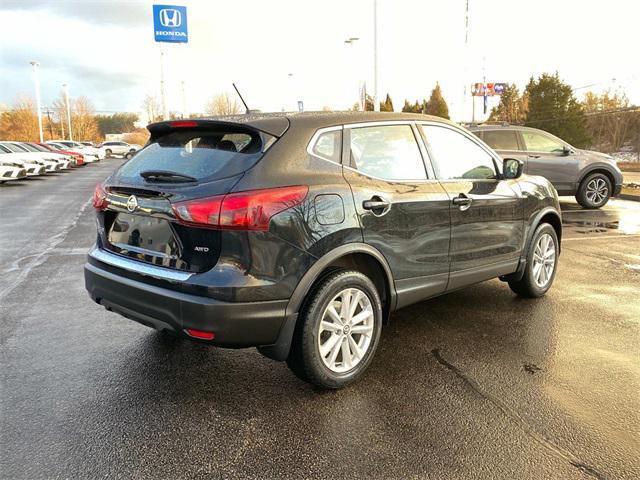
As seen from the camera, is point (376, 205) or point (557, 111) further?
point (557, 111)

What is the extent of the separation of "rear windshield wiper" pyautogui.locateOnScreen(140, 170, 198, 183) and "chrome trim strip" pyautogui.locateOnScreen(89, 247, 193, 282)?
1.73 ft

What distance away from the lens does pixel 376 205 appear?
3387 mm

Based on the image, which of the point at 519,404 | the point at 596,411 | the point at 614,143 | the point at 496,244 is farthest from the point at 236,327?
the point at 614,143

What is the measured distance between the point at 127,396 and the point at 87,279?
0.91m

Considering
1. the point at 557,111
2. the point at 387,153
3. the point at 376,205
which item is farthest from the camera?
the point at 557,111

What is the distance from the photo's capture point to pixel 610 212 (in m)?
11.9

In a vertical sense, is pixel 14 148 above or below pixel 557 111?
below

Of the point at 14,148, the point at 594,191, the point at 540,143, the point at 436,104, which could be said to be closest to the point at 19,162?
the point at 14,148

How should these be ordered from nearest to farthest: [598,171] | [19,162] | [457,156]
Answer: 1. [457,156]
2. [598,171]
3. [19,162]

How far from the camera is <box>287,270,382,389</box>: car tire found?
3107 mm

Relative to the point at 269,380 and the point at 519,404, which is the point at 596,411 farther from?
the point at 269,380

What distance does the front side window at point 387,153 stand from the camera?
138 inches

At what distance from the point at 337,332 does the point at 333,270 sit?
0.39 m

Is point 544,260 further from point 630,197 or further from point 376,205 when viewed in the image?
point 630,197
